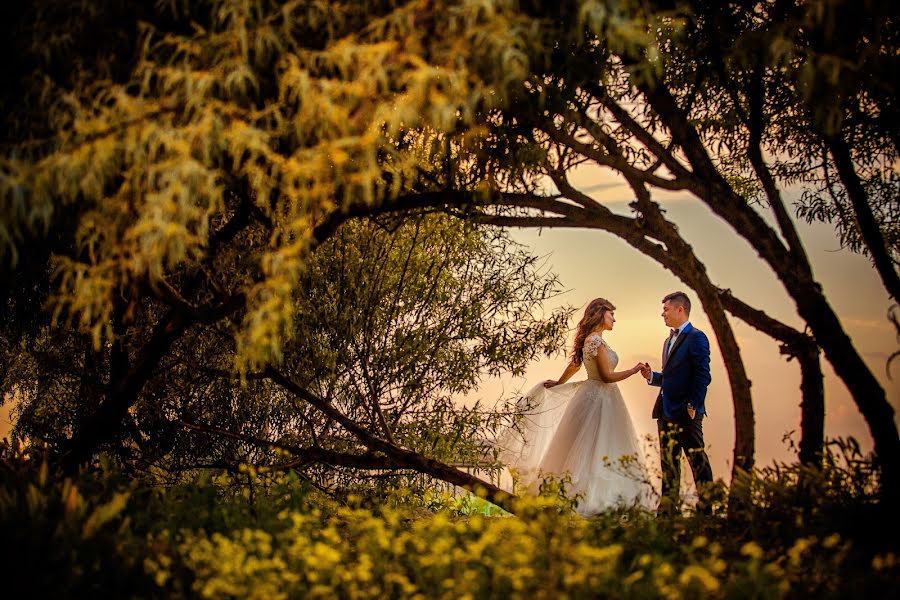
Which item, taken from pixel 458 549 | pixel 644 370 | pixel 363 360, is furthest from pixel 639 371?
pixel 458 549

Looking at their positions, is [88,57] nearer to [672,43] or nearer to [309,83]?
[309,83]

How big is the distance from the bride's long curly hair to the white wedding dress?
95 mm

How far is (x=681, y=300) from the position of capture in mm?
6785

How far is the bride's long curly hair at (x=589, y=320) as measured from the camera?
7.30m

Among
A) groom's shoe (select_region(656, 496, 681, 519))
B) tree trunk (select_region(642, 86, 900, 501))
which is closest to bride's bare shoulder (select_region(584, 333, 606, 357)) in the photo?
tree trunk (select_region(642, 86, 900, 501))

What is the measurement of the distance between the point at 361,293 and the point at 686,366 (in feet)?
9.71

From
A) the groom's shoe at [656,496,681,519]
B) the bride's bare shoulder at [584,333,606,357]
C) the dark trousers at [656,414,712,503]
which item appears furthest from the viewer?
the bride's bare shoulder at [584,333,606,357]

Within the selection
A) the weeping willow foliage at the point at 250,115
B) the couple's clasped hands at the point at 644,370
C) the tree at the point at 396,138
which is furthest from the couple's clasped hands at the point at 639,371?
the weeping willow foliage at the point at 250,115

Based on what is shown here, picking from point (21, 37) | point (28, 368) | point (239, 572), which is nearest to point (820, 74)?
point (239, 572)

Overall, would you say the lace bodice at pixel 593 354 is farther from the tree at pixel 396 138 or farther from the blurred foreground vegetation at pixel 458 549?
the blurred foreground vegetation at pixel 458 549

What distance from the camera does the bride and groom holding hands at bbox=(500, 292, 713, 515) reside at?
21.4ft

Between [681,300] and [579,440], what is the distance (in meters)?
1.63

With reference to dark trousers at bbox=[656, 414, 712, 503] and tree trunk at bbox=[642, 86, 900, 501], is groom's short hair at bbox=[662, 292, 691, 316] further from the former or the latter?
tree trunk at bbox=[642, 86, 900, 501]

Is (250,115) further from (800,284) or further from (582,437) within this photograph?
(582,437)
